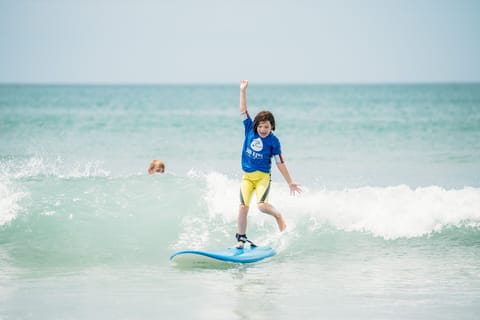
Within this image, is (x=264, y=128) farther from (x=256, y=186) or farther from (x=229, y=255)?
(x=229, y=255)

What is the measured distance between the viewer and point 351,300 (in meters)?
6.04

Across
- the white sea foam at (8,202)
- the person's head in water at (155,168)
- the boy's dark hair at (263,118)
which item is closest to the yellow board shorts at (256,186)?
the boy's dark hair at (263,118)

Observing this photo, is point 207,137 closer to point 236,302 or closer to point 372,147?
point 372,147

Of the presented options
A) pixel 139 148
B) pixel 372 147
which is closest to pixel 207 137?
pixel 139 148

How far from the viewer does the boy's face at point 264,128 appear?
24.6ft

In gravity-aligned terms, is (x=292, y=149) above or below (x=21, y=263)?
above

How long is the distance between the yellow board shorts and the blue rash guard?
7 centimetres

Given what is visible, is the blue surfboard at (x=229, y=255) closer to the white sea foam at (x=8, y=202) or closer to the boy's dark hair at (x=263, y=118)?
the boy's dark hair at (x=263, y=118)

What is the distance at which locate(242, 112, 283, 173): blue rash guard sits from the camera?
7.59 meters

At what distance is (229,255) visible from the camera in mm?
7441

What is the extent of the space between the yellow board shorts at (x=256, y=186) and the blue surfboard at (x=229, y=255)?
1.91ft

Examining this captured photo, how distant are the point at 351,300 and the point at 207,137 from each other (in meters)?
16.4

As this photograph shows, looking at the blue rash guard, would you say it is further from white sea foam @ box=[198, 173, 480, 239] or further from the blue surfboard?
white sea foam @ box=[198, 173, 480, 239]

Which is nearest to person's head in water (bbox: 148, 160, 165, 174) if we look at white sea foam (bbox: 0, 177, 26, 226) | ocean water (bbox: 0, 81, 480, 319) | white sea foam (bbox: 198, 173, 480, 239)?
ocean water (bbox: 0, 81, 480, 319)
